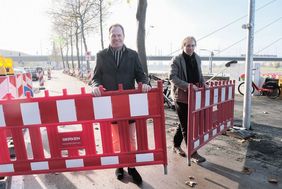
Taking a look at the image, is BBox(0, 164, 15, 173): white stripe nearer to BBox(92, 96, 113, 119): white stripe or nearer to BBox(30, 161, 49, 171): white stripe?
BBox(30, 161, 49, 171): white stripe

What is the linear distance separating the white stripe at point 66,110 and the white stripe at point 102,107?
0.92 ft

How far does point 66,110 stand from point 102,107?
46 cm

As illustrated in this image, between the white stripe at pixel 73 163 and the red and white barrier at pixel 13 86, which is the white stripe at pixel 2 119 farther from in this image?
the red and white barrier at pixel 13 86

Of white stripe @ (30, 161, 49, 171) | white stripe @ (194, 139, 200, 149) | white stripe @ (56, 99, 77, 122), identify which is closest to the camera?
white stripe @ (56, 99, 77, 122)

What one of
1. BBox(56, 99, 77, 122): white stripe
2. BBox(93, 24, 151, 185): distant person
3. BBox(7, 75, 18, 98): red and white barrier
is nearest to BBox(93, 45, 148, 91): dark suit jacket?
BBox(93, 24, 151, 185): distant person

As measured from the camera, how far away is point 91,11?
27047 millimetres

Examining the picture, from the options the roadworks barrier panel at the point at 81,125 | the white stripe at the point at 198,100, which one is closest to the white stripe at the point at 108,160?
the roadworks barrier panel at the point at 81,125

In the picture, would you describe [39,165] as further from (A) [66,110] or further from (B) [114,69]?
(B) [114,69]

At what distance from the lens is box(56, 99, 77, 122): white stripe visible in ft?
12.0

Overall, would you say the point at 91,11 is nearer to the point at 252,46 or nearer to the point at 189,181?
the point at 252,46

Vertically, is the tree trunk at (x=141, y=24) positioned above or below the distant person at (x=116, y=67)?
above

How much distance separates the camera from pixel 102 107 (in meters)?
3.70

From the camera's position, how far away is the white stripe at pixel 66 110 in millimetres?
3652

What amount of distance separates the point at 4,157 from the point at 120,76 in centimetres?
198
